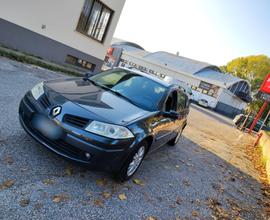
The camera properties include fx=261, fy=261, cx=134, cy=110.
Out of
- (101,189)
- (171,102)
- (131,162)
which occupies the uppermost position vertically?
(171,102)

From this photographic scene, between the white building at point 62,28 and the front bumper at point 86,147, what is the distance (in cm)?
883

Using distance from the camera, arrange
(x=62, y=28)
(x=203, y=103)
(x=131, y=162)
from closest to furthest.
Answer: (x=131, y=162) → (x=62, y=28) → (x=203, y=103)

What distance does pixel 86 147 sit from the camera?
341 centimetres

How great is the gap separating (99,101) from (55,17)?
960cm

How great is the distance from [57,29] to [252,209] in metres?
11.1

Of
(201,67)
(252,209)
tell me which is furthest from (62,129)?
(201,67)

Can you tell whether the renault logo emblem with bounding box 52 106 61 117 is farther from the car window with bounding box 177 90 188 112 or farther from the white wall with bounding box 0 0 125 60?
the white wall with bounding box 0 0 125 60

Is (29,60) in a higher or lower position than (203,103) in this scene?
higher

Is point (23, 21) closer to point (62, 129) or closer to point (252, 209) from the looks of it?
point (62, 129)

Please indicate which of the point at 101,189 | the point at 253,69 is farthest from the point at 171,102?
the point at 253,69

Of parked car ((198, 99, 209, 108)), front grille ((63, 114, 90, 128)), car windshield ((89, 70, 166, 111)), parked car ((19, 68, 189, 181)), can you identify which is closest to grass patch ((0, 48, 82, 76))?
car windshield ((89, 70, 166, 111))

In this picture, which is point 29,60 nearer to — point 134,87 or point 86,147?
point 134,87

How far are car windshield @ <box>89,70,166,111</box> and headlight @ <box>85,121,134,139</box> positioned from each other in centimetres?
102

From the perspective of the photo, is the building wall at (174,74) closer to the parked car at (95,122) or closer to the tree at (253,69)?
the tree at (253,69)
